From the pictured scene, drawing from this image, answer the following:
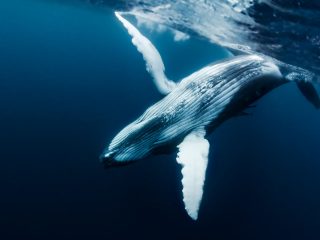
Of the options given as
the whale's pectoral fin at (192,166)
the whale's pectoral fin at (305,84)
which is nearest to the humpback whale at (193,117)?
the whale's pectoral fin at (192,166)

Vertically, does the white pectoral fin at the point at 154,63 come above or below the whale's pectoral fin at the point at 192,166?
above

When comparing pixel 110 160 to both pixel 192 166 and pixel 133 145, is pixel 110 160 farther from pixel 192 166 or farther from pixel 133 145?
pixel 192 166

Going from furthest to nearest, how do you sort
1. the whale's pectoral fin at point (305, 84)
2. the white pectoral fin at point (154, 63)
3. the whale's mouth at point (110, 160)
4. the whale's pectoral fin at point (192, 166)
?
the whale's pectoral fin at point (305, 84) → the white pectoral fin at point (154, 63) → the whale's pectoral fin at point (192, 166) → the whale's mouth at point (110, 160)

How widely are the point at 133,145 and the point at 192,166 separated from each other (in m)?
0.56

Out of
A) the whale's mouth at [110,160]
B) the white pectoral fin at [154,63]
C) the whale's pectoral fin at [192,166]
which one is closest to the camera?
the whale's mouth at [110,160]

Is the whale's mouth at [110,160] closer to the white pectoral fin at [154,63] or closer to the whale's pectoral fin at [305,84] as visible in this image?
the white pectoral fin at [154,63]

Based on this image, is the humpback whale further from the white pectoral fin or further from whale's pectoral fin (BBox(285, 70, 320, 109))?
whale's pectoral fin (BBox(285, 70, 320, 109))

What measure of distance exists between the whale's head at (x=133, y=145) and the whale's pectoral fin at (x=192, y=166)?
0.97 ft

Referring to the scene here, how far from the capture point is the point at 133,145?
8.53ft

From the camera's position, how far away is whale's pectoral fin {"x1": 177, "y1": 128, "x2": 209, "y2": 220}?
8.96 ft

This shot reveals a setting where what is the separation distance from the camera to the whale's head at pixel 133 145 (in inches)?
101

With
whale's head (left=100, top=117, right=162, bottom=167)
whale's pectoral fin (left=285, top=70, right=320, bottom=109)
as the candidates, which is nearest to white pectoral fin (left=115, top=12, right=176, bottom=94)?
whale's head (left=100, top=117, right=162, bottom=167)

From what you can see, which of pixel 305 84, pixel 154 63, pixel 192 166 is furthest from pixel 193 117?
pixel 305 84

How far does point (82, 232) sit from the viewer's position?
18.0m
